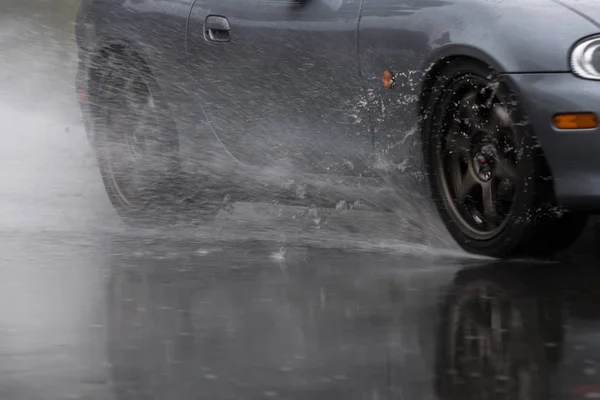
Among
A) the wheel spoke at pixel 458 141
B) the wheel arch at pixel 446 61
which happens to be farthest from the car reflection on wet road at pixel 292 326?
the wheel arch at pixel 446 61

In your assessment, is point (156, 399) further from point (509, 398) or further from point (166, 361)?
point (509, 398)

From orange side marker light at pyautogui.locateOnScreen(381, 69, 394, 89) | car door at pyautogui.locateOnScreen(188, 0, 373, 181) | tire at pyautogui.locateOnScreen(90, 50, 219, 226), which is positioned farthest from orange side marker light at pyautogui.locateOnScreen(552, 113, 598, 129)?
tire at pyautogui.locateOnScreen(90, 50, 219, 226)

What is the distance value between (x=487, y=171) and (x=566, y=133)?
598 mm

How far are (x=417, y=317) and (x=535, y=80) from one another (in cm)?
130

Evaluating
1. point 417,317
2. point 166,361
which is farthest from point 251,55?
point 166,361

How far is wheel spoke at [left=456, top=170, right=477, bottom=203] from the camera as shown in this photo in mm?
7680

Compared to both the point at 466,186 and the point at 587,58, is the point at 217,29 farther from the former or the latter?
the point at 587,58

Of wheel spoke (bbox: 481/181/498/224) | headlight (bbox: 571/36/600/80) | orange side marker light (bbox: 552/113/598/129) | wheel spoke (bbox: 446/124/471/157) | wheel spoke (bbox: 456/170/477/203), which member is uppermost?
headlight (bbox: 571/36/600/80)

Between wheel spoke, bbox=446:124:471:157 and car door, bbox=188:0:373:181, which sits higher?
car door, bbox=188:0:373:181

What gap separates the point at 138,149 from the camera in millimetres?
9750

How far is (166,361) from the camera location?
563 cm

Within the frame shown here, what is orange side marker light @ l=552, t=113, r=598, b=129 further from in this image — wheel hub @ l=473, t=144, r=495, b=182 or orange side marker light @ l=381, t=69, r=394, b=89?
orange side marker light @ l=381, t=69, r=394, b=89

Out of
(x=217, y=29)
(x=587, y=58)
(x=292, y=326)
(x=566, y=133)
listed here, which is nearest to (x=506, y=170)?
(x=566, y=133)

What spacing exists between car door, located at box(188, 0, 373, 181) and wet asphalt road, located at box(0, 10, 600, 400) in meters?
0.45
